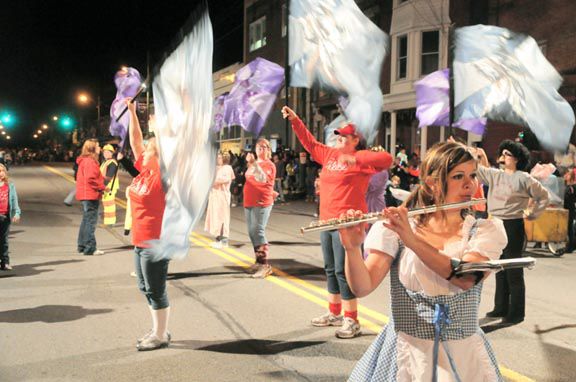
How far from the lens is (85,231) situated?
10.3 m

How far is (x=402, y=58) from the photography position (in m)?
23.9

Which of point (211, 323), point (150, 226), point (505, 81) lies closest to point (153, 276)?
point (150, 226)

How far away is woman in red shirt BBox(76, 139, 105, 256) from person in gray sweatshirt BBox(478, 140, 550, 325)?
21.7ft

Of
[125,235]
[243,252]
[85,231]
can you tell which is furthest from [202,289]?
[125,235]

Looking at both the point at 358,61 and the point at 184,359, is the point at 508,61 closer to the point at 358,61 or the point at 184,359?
the point at 358,61

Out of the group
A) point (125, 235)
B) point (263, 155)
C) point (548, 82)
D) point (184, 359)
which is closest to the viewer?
point (184, 359)

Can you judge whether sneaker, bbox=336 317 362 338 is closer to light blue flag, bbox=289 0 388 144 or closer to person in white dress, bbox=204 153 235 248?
light blue flag, bbox=289 0 388 144

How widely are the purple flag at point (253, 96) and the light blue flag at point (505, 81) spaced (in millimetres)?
2515

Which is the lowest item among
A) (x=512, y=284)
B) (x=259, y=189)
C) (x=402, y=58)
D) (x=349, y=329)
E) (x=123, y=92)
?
(x=349, y=329)

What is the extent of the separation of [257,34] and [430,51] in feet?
55.8

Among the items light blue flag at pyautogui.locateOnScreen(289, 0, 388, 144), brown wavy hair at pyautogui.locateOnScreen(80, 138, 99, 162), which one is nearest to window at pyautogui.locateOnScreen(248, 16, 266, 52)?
brown wavy hair at pyautogui.locateOnScreen(80, 138, 99, 162)

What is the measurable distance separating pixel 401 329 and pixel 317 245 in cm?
905

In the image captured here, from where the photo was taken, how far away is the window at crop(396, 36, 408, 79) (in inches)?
941

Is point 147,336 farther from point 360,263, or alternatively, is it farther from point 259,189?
point 259,189
